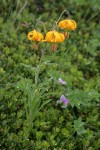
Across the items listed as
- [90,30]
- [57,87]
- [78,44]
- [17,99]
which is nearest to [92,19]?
[90,30]

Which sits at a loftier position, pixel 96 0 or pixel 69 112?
pixel 96 0

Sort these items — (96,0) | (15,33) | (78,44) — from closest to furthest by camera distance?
1. (15,33)
2. (78,44)
3. (96,0)

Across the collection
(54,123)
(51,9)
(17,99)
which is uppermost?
(51,9)

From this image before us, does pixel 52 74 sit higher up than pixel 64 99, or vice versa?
pixel 52 74

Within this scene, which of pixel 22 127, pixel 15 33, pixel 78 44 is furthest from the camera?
pixel 78 44

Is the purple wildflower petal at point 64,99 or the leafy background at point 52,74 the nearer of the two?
the leafy background at point 52,74

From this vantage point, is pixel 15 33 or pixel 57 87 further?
pixel 15 33

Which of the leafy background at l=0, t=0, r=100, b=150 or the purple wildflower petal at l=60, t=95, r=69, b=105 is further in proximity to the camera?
the purple wildflower petal at l=60, t=95, r=69, b=105

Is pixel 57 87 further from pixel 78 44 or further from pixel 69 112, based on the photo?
pixel 78 44
